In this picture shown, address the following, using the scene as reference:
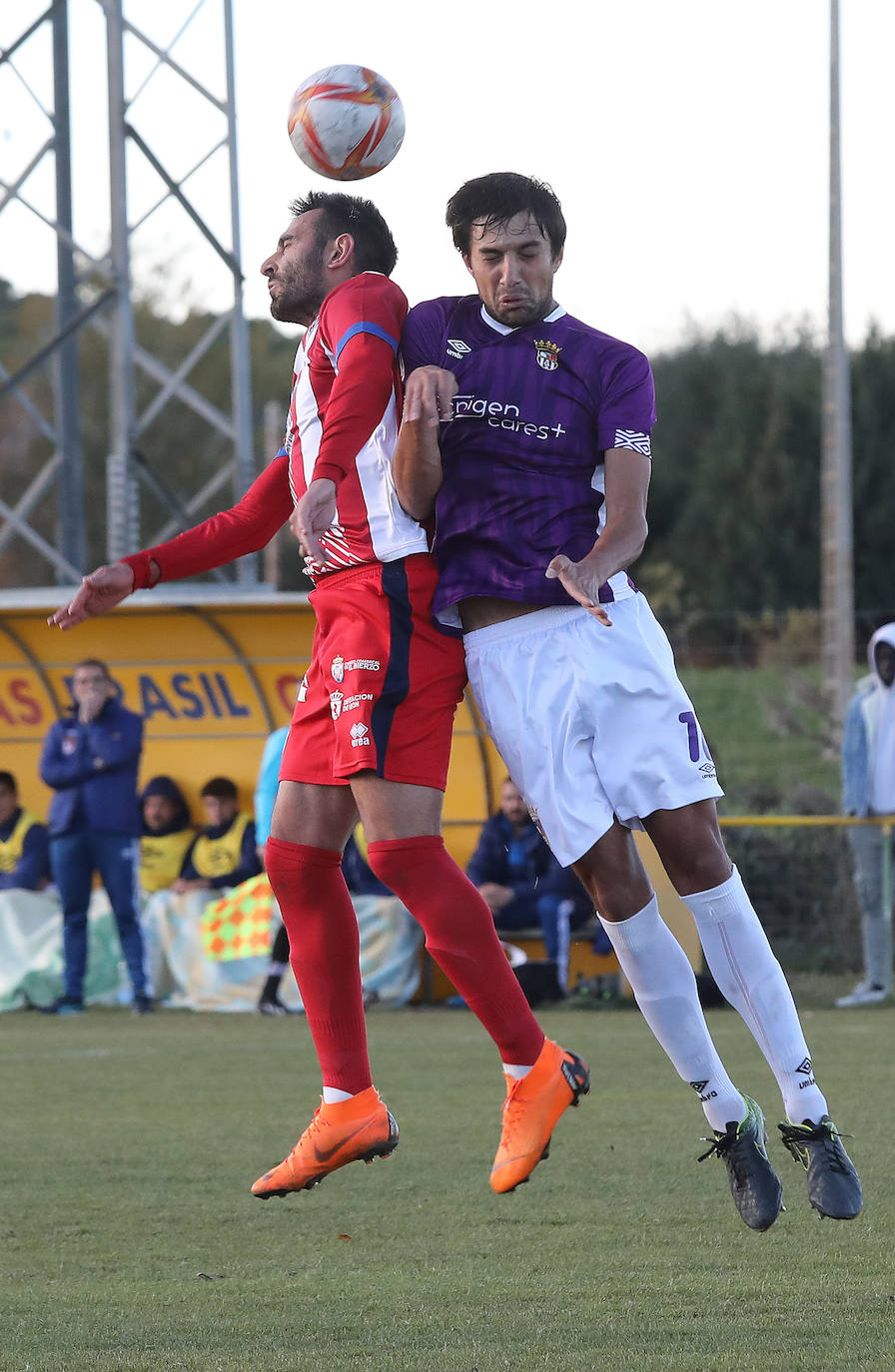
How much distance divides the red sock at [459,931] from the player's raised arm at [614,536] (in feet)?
2.41

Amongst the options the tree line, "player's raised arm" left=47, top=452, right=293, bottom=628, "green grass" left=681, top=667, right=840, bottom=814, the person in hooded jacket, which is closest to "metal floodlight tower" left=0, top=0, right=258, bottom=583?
the person in hooded jacket

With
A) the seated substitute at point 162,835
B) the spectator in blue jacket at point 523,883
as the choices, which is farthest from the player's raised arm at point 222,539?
the seated substitute at point 162,835

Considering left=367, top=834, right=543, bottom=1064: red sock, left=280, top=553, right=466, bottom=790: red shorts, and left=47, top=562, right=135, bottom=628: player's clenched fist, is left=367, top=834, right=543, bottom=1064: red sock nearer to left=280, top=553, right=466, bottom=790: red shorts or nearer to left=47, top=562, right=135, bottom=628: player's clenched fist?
left=280, top=553, right=466, bottom=790: red shorts

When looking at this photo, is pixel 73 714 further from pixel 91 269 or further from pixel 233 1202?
pixel 233 1202

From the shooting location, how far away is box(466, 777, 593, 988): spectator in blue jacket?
11.9m

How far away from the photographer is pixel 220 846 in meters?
13.0

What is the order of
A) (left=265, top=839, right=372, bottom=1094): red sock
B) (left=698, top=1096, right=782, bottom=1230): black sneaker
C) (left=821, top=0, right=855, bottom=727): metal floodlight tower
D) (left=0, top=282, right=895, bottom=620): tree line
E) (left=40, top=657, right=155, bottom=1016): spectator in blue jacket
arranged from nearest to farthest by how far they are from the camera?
(left=698, top=1096, right=782, bottom=1230): black sneaker
(left=265, top=839, right=372, bottom=1094): red sock
(left=40, top=657, right=155, bottom=1016): spectator in blue jacket
(left=821, top=0, right=855, bottom=727): metal floodlight tower
(left=0, top=282, right=895, bottom=620): tree line

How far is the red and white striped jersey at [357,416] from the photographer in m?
4.24

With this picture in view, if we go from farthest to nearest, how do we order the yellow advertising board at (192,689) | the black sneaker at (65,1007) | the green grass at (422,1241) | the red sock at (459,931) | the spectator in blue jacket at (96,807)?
the yellow advertising board at (192,689) → the black sneaker at (65,1007) → the spectator in blue jacket at (96,807) → the red sock at (459,931) → the green grass at (422,1241)

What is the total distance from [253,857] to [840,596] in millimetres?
12299

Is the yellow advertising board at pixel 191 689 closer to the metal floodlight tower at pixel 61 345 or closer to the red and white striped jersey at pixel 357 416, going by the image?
the metal floodlight tower at pixel 61 345

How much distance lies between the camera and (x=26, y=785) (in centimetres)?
1452

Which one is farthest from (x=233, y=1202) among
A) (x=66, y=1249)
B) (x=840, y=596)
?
(x=840, y=596)

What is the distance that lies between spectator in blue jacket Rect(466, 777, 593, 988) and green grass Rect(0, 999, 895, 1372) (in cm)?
307
